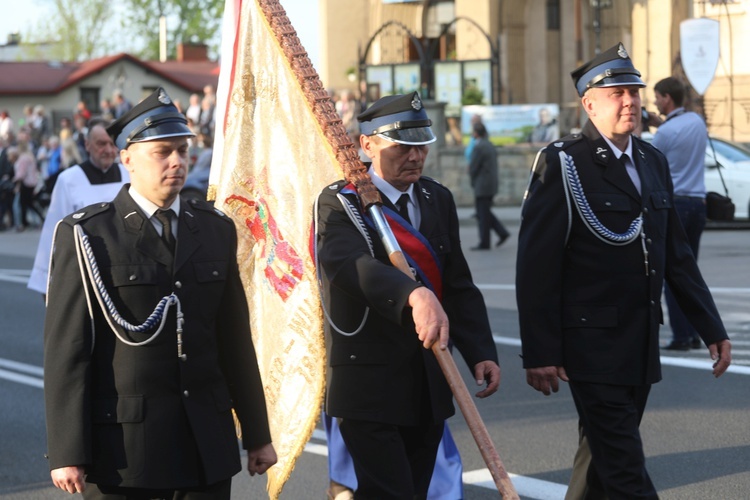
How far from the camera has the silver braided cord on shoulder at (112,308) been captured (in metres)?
4.27

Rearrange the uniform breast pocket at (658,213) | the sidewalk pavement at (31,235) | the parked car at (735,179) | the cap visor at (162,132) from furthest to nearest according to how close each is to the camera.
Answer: the sidewalk pavement at (31,235) < the parked car at (735,179) < the uniform breast pocket at (658,213) < the cap visor at (162,132)

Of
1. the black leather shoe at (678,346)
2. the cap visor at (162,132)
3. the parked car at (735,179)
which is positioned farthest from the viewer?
the parked car at (735,179)

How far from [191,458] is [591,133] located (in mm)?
2118

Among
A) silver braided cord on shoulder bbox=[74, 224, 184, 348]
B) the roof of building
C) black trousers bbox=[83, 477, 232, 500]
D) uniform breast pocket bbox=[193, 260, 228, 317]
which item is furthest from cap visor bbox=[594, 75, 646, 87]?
the roof of building

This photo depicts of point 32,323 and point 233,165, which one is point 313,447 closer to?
point 233,165

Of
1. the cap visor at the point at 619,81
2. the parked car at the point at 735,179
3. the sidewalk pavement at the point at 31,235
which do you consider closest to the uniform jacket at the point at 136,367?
the cap visor at the point at 619,81

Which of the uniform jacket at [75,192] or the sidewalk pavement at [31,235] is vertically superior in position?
the uniform jacket at [75,192]

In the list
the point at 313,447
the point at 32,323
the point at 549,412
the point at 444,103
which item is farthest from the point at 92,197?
the point at 444,103

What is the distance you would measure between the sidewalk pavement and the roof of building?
2606 centimetres

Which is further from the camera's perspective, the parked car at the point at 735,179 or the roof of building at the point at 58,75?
the roof of building at the point at 58,75

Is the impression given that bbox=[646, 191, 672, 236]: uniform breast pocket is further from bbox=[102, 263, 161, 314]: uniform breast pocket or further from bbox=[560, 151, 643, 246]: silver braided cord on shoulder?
bbox=[102, 263, 161, 314]: uniform breast pocket

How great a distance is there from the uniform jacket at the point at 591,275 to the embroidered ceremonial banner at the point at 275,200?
4.26 feet

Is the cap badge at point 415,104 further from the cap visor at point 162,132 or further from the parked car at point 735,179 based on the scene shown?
the parked car at point 735,179

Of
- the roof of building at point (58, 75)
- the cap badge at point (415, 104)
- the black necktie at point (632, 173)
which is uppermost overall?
the roof of building at point (58, 75)
